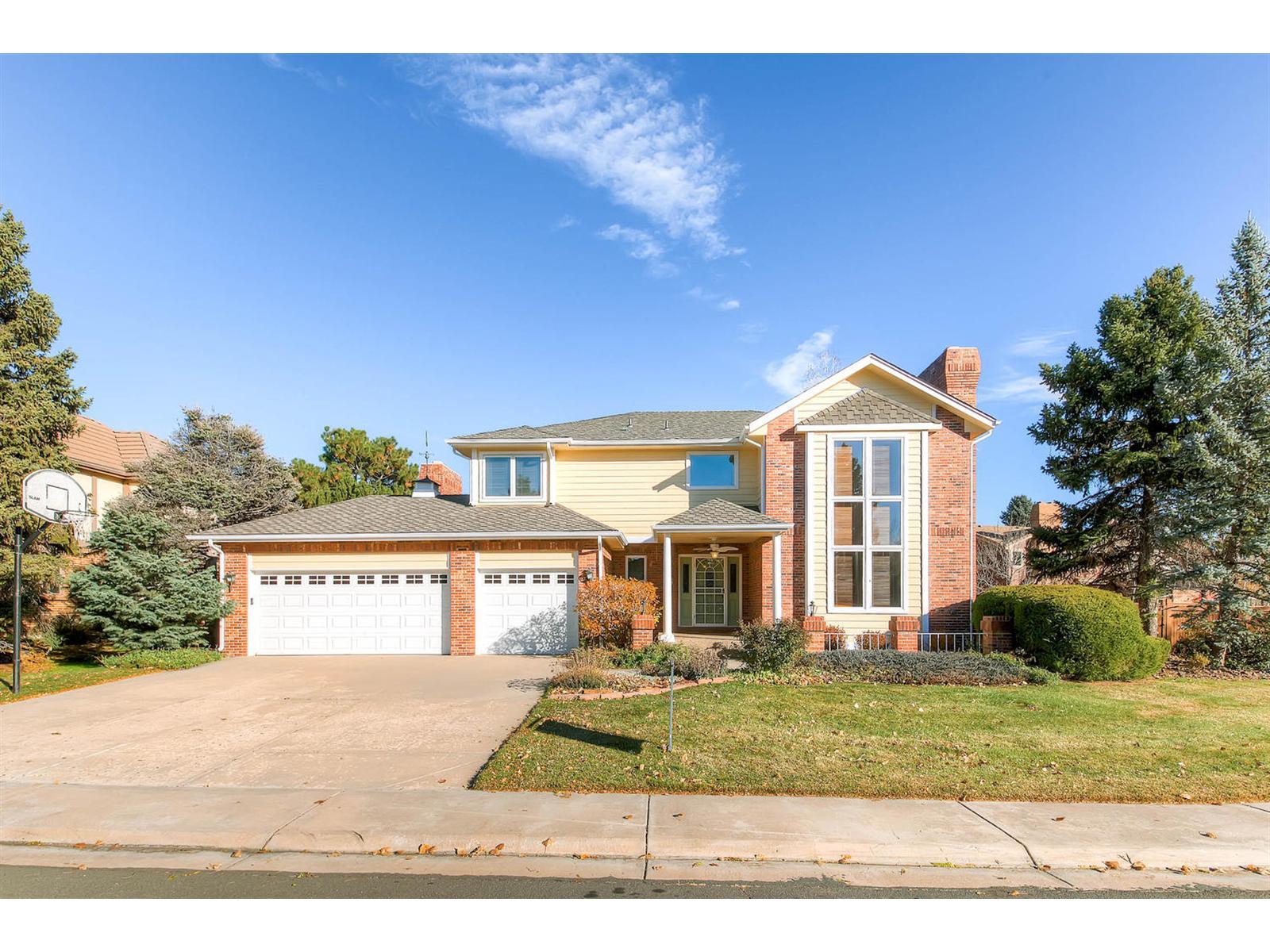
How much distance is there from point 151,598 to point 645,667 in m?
11.3

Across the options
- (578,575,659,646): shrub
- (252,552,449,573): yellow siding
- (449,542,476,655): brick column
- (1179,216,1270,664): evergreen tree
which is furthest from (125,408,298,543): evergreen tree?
(1179,216,1270,664): evergreen tree

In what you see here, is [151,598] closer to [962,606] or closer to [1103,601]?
[962,606]

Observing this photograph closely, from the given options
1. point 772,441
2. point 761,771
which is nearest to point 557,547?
point 772,441

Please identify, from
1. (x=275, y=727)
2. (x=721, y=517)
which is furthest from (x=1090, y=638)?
(x=275, y=727)

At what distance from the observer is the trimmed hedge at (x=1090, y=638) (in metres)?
11.6

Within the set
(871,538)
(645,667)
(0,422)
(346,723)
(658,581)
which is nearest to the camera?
(346,723)

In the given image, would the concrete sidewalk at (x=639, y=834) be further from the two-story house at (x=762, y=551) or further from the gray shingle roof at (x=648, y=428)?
the gray shingle roof at (x=648, y=428)

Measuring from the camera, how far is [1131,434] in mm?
15031

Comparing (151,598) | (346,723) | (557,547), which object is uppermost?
(557,547)

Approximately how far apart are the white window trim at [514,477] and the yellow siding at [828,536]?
7.45 meters

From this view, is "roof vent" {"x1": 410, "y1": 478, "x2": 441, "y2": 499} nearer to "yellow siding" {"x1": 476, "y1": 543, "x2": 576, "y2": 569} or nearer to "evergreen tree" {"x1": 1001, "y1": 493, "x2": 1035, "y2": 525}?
→ "yellow siding" {"x1": 476, "y1": 543, "x2": 576, "y2": 569}

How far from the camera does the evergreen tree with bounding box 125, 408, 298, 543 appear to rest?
18.4 m

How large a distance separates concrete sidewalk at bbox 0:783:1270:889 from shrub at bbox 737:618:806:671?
5949mm

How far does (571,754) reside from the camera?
7.08m
